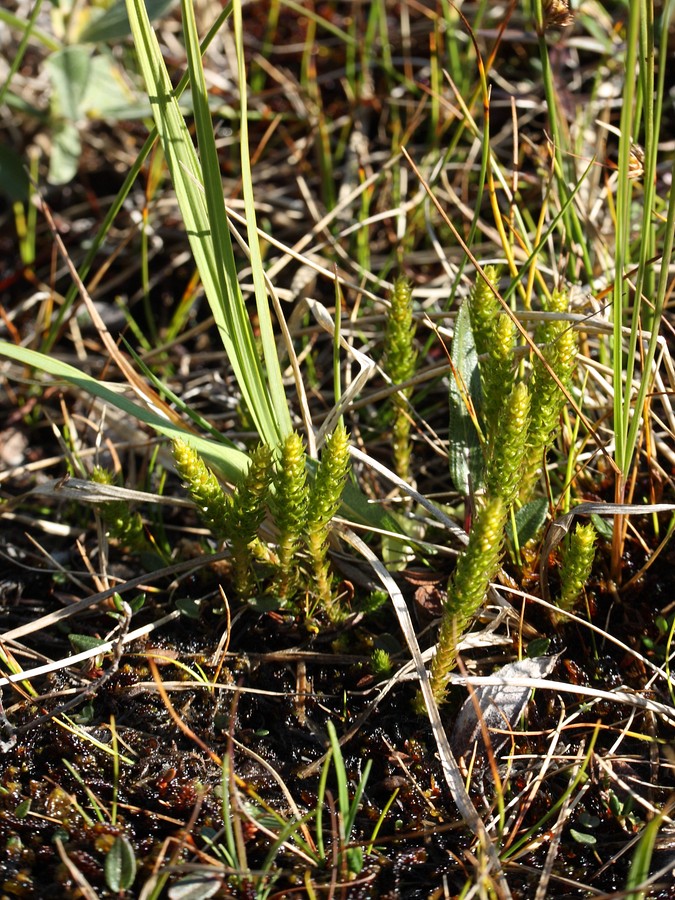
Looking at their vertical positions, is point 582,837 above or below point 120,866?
below

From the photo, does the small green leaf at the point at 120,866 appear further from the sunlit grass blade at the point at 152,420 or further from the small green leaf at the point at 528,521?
the small green leaf at the point at 528,521

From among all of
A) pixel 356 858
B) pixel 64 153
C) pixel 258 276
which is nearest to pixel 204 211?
pixel 258 276

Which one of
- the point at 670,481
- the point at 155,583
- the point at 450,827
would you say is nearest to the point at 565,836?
the point at 450,827

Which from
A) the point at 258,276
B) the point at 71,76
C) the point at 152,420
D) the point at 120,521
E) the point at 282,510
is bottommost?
the point at 120,521

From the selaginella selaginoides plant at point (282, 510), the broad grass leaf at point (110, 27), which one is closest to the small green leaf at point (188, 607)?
the selaginella selaginoides plant at point (282, 510)

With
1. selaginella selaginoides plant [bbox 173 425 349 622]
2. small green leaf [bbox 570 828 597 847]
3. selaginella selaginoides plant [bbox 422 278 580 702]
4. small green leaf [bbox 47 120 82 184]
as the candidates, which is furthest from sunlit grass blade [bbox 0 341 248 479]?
small green leaf [bbox 47 120 82 184]

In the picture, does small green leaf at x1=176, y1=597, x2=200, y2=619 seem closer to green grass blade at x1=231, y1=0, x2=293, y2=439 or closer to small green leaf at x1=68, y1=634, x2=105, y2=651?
small green leaf at x1=68, y1=634, x2=105, y2=651

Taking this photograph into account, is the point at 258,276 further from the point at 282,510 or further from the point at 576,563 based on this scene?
the point at 576,563
